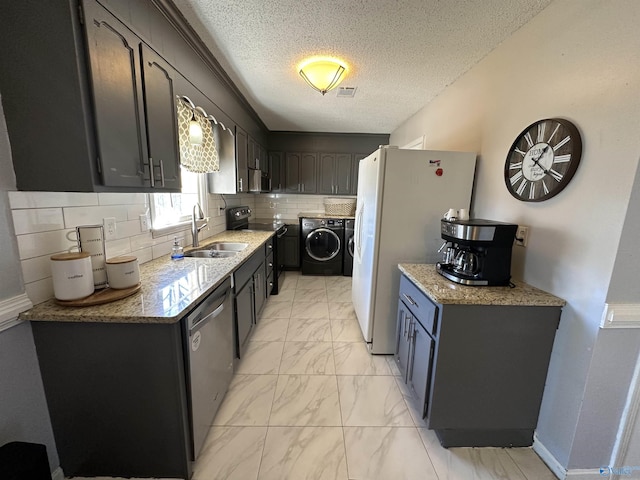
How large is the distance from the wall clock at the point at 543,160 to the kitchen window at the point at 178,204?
227 cm

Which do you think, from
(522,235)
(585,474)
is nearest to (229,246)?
(522,235)

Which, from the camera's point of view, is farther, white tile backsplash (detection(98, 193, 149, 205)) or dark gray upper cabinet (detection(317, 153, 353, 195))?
dark gray upper cabinet (detection(317, 153, 353, 195))

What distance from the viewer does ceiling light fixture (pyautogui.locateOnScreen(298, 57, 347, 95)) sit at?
211 cm

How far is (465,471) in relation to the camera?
137 cm

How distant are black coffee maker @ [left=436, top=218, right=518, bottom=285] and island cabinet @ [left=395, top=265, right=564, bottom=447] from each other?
7cm

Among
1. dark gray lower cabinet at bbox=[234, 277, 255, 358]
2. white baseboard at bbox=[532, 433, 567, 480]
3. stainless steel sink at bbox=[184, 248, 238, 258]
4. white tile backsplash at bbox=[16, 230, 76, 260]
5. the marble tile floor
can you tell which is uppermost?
white tile backsplash at bbox=[16, 230, 76, 260]

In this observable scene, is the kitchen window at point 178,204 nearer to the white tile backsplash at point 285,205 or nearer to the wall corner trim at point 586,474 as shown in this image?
the white tile backsplash at point 285,205

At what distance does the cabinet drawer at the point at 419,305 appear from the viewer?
4.79 feet

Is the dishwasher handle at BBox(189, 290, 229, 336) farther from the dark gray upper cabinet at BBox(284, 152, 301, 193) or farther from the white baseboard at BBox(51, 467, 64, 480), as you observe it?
the dark gray upper cabinet at BBox(284, 152, 301, 193)

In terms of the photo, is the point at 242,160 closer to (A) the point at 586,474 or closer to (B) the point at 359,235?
(B) the point at 359,235

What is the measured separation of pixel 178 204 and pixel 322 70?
5.50ft

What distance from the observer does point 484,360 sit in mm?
1417

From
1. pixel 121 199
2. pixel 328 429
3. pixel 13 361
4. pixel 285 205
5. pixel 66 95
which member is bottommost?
pixel 328 429

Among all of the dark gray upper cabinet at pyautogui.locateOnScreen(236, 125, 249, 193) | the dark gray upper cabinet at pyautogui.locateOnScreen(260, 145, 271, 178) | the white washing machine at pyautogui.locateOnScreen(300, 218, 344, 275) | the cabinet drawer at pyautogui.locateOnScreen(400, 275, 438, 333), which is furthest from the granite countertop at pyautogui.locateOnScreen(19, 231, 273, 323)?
the dark gray upper cabinet at pyautogui.locateOnScreen(260, 145, 271, 178)
